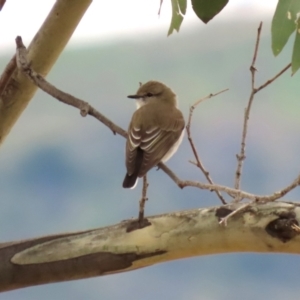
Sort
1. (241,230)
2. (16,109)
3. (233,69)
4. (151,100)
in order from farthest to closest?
(233,69)
(151,100)
(16,109)
(241,230)

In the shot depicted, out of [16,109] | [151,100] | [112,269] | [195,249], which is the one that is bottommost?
[112,269]

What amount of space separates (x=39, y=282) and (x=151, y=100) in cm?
173

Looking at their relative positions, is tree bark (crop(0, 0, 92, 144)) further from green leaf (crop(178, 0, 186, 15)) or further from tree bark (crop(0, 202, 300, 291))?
tree bark (crop(0, 202, 300, 291))

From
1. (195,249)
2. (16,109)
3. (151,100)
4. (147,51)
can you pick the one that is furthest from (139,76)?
(195,249)

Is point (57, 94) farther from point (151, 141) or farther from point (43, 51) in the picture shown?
point (151, 141)

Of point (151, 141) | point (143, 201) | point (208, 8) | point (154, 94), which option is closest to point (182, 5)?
point (208, 8)

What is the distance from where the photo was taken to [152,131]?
2.67 meters

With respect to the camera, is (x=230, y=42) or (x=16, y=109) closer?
(x=16, y=109)

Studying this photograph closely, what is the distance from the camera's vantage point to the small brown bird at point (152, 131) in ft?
7.61

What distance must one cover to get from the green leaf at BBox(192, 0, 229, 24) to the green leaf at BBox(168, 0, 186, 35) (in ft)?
0.89

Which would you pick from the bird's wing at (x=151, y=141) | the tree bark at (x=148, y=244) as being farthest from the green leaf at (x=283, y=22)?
the bird's wing at (x=151, y=141)

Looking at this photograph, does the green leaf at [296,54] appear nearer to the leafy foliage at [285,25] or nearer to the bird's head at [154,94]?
the leafy foliage at [285,25]

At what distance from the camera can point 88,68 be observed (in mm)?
5809

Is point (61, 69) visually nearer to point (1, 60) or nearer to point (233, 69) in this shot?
point (1, 60)
